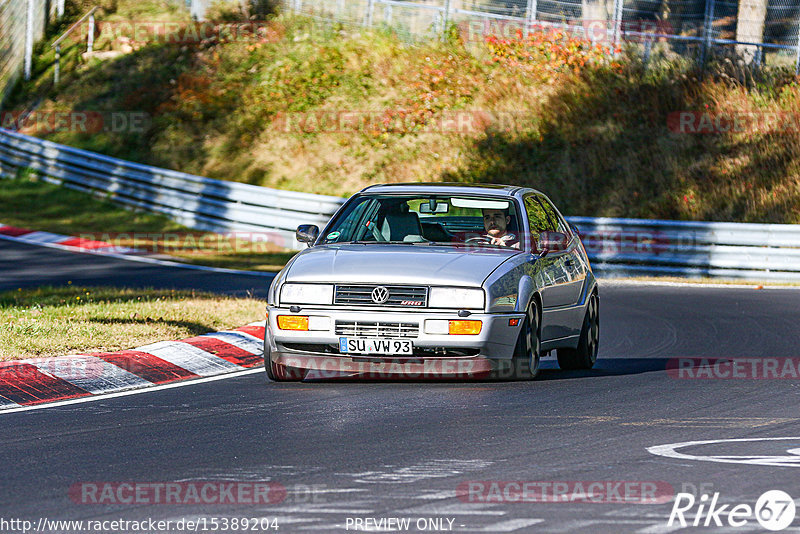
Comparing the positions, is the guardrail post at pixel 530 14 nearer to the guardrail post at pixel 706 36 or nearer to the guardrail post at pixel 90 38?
the guardrail post at pixel 706 36

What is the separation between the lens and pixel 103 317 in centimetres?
1246

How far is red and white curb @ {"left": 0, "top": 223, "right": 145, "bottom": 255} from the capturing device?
23641mm

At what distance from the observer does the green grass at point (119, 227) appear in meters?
23.5

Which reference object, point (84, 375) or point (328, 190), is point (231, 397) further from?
point (328, 190)

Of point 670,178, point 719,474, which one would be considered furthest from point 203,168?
point 719,474

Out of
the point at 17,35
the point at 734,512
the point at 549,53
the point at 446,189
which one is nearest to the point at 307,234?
the point at 446,189

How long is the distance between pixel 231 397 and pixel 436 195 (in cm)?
246

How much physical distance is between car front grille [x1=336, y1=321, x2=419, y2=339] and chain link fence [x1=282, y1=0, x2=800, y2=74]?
65.6ft

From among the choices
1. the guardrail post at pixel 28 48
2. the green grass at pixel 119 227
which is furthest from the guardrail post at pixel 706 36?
the guardrail post at pixel 28 48

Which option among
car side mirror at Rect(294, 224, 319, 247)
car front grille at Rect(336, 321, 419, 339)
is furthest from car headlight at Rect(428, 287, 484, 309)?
car side mirror at Rect(294, 224, 319, 247)

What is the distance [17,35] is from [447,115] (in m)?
14.9

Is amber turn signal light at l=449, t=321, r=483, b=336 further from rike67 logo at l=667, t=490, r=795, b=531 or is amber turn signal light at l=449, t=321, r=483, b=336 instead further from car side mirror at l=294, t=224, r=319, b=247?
rike67 logo at l=667, t=490, r=795, b=531

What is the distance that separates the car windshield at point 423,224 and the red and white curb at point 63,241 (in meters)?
13.3

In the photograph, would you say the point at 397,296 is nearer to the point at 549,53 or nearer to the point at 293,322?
the point at 293,322
